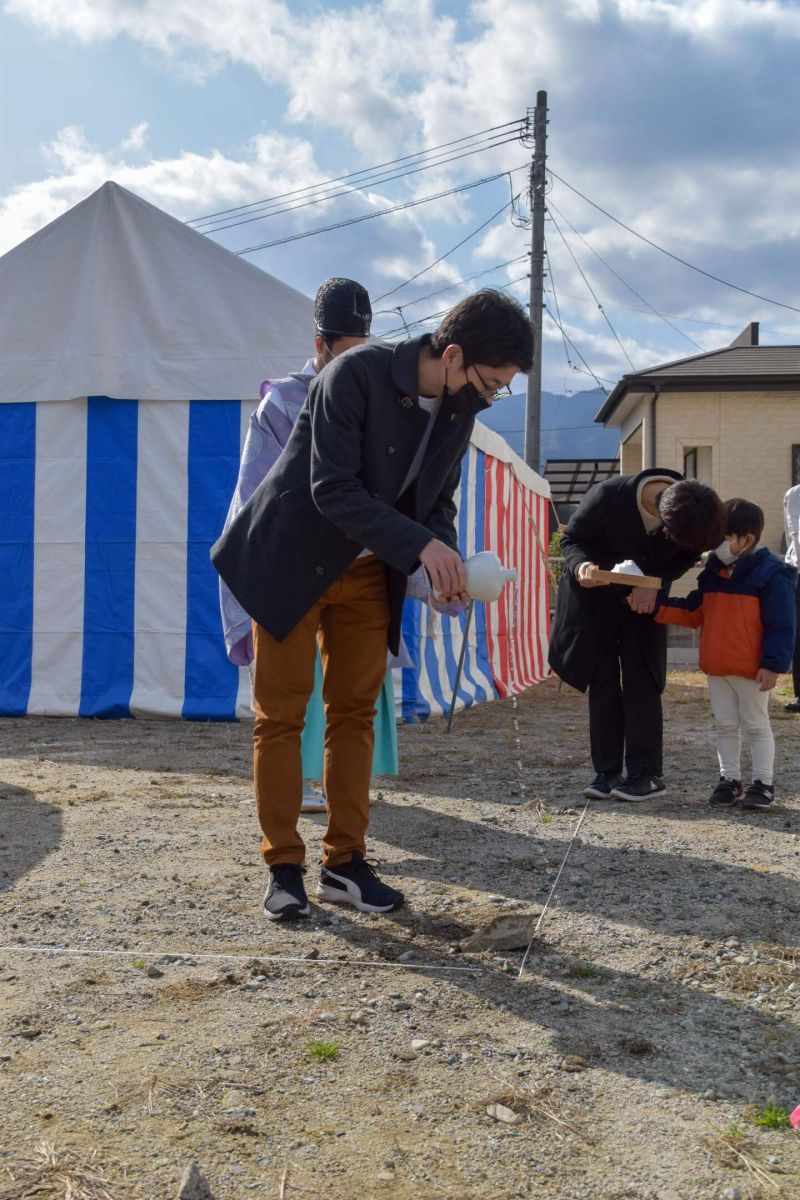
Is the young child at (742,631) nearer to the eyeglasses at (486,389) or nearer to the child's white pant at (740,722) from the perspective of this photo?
the child's white pant at (740,722)

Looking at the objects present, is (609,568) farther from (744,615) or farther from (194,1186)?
(194,1186)

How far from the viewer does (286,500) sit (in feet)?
8.26

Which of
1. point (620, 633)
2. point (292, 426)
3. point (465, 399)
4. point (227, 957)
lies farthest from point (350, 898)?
point (620, 633)

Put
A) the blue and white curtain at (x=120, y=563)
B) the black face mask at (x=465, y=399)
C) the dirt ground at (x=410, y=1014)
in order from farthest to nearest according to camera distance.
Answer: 1. the blue and white curtain at (x=120, y=563)
2. the black face mask at (x=465, y=399)
3. the dirt ground at (x=410, y=1014)

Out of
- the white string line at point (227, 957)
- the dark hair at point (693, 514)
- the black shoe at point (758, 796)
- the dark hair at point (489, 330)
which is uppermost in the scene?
the dark hair at point (489, 330)

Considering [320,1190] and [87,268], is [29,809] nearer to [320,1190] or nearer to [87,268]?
[320,1190]

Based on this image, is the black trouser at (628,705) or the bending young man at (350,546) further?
the black trouser at (628,705)

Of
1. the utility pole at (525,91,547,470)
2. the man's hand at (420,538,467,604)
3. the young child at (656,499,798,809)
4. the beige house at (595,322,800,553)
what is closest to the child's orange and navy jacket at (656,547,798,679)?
the young child at (656,499,798,809)

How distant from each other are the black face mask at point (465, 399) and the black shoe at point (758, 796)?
6.93 ft

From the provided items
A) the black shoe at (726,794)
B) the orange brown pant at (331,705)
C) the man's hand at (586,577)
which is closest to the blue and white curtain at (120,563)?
the man's hand at (586,577)

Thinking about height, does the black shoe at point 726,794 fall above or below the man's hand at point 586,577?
below

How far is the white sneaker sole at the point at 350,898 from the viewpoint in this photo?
264cm

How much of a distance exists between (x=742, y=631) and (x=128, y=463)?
3642 mm

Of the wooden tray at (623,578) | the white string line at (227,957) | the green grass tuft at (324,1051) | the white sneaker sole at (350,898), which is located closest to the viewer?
the green grass tuft at (324,1051)
